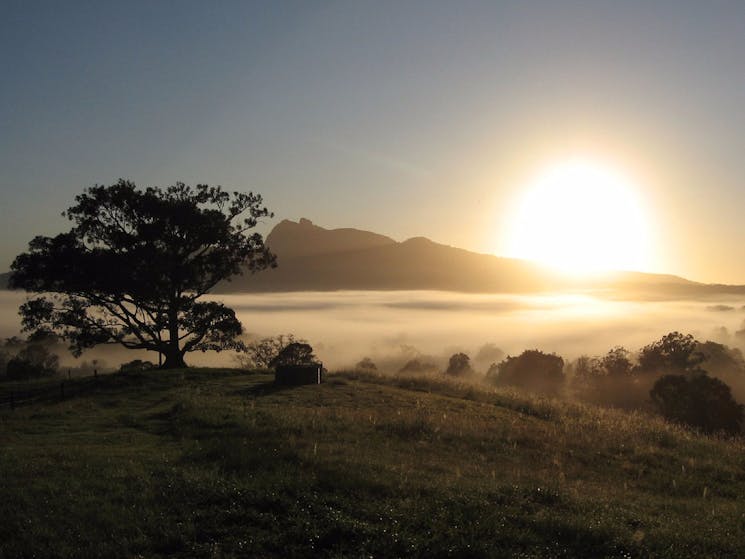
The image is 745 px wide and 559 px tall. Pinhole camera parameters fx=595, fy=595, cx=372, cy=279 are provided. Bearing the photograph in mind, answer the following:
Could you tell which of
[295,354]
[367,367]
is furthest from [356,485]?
[295,354]

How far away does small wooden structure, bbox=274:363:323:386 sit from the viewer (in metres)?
32.4

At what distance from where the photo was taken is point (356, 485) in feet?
37.5

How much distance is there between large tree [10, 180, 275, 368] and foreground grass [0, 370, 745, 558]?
17.5 m

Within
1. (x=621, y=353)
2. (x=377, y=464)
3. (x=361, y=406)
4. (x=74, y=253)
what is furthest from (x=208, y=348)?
(x=621, y=353)

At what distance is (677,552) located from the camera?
889cm

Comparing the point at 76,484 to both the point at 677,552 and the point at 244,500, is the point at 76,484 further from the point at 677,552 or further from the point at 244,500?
the point at 677,552

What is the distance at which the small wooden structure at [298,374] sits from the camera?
32406 mm

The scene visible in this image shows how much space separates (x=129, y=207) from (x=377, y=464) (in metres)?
33.7

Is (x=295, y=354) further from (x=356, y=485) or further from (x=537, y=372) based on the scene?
(x=356, y=485)

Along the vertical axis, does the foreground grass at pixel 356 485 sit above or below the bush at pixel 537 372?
above

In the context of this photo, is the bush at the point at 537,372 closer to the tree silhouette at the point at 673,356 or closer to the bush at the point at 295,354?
the tree silhouette at the point at 673,356

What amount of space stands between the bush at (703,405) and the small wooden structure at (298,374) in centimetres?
3185

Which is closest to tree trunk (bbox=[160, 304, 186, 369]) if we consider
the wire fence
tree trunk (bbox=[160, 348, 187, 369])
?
tree trunk (bbox=[160, 348, 187, 369])

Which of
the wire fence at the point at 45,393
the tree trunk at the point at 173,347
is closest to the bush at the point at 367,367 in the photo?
the tree trunk at the point at 173,347
